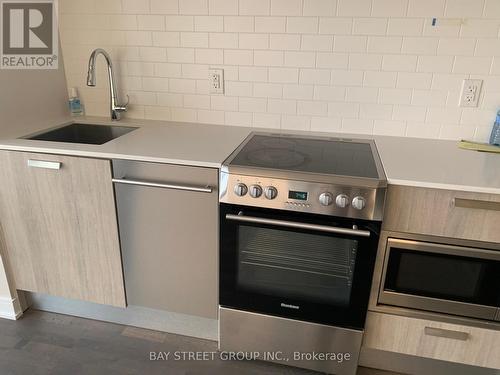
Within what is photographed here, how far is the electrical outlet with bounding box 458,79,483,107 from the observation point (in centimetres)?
172

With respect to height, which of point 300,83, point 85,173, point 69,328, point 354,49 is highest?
point 354,49

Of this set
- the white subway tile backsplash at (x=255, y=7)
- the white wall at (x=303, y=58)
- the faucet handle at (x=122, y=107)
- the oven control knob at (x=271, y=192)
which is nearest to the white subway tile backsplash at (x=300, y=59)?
the white wall at (x=303, y=58)

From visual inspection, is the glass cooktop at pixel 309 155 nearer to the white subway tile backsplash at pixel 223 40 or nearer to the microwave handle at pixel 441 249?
the microwave handle at pixel 441 249

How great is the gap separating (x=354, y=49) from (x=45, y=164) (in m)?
1.49

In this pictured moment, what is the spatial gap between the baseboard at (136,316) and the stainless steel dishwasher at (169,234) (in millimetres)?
131

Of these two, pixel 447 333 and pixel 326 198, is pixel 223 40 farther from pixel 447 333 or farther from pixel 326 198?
pixel 447 333

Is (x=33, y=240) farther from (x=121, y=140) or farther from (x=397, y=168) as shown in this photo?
(x=397, y=168)

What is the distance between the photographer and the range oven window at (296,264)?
1.42 m

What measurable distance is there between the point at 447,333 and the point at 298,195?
2.67 feet

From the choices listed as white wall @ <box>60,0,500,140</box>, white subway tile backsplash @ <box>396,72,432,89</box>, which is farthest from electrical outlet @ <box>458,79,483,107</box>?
white subway tile backsplash @ <box>396,72,432,89</box>

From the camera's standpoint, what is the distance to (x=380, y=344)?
154 centimetres

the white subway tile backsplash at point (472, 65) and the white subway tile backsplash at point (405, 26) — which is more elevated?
the white subway tile backsplash at point (405, 26)

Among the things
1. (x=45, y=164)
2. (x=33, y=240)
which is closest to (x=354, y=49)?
(x=45, y=164)

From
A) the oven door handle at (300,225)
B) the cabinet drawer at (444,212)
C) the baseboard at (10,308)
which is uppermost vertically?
the cabinet drawer at (444,212)
